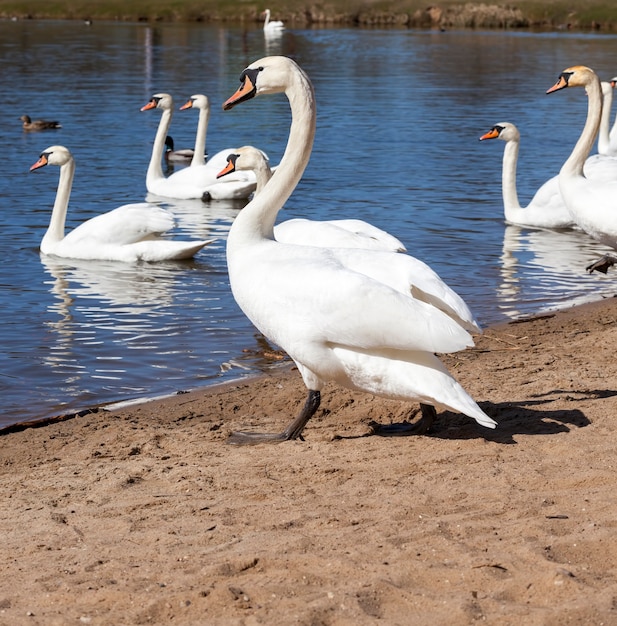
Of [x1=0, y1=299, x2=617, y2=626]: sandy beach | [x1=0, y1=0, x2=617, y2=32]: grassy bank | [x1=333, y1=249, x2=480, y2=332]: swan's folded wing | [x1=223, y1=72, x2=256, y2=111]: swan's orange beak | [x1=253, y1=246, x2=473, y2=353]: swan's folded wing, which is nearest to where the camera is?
[x1=0, y1=299, x2=617, y2=626]: sandy beach

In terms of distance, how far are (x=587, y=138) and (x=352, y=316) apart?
581cm

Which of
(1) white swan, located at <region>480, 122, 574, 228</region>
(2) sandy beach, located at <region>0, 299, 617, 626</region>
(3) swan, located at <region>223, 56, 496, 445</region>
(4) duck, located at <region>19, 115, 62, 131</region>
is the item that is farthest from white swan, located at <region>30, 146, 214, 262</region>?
(4) duck, located at <region>19, 115, 62, 131</region>

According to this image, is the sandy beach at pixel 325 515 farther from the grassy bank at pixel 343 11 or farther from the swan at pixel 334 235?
the grassy bank at pixel 343 11

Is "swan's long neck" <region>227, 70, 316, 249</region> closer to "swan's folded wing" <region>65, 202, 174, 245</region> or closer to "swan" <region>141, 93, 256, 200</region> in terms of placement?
"swan's folded wing" <region>65, 202, 174, 245</region>

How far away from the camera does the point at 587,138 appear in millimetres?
10125

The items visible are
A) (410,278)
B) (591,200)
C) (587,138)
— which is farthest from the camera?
(587,138)

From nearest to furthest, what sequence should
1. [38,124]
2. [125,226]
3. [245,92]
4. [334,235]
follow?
[245,92], [334,235], [125,226], [38,124]

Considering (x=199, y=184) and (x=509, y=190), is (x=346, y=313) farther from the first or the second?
(x=199, y=184)

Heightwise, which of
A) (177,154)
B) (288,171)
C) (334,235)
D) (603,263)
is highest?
(288,171)

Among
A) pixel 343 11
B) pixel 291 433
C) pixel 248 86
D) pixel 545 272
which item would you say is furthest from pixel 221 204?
pixel 343 11

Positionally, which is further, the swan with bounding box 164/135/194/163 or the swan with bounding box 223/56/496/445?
the swan with bounding box 164/135/194/163

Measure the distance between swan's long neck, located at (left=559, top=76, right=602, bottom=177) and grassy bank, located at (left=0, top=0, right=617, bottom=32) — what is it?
48.0m

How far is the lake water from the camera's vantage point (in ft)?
26.9

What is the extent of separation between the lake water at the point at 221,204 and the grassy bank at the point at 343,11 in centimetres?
2192
